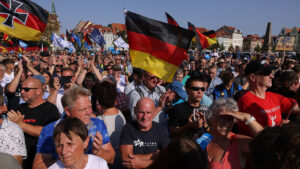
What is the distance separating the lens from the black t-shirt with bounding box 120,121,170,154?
8.65 feet

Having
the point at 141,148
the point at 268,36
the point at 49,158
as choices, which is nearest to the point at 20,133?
the point at 49,158

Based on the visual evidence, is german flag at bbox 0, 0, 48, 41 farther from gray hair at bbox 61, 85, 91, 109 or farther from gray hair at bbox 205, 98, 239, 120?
gray hair at bbox 205, 98, 239, 120

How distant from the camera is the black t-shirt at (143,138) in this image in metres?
2.64

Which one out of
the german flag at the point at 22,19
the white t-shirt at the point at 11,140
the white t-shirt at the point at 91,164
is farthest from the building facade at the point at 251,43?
the white t-shirt at the point at 11,140

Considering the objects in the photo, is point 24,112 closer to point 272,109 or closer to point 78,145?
point 78,145

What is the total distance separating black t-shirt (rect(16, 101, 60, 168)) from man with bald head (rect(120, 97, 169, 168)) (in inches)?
51.5

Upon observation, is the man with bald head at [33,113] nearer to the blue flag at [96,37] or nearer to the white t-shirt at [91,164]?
the white t-shirt at [91,164]

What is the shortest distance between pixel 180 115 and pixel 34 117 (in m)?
2.14

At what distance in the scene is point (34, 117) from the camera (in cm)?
320

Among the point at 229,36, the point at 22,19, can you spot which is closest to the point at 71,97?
the point at 22,19

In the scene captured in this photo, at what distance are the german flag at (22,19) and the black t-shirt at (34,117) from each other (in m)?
2.72

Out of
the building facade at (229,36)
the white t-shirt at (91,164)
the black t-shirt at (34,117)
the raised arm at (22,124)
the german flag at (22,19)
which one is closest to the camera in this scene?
the white t-shirt at (91,164)

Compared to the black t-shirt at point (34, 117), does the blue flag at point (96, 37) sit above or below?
above

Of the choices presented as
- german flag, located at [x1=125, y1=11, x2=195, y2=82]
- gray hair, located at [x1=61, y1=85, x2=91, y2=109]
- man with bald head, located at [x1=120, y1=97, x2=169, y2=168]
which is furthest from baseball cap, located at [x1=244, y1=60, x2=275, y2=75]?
gray hair, located at [x1=61, y1=85, x2=91, y2=109]
